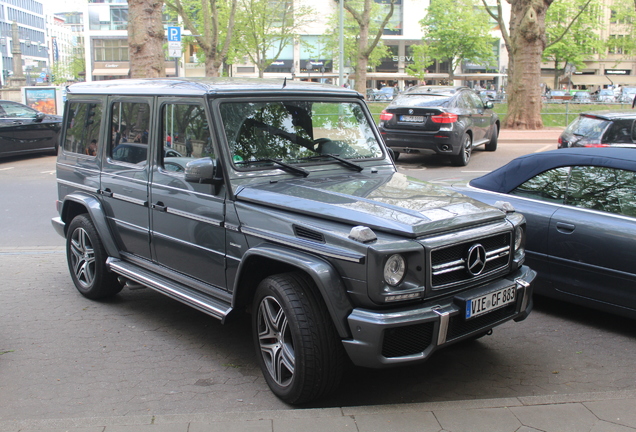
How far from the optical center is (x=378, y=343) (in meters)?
3.27

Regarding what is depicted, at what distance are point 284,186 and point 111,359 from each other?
1.75m

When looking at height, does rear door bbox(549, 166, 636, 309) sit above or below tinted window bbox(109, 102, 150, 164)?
below

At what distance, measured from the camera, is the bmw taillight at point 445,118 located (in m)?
14.0

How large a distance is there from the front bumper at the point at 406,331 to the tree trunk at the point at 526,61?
64.9 ft

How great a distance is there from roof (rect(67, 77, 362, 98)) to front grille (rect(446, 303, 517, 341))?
81.7 inches

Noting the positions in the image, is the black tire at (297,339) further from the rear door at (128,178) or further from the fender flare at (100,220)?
the fender flare at (100,220)

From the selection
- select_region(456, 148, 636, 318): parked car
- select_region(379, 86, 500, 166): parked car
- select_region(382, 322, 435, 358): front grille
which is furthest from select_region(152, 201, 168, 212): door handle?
select_region(379, 86, 500, 166): parked car

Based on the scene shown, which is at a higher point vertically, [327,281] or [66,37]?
[66,37]

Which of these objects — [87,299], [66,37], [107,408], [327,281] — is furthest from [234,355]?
[66,37]

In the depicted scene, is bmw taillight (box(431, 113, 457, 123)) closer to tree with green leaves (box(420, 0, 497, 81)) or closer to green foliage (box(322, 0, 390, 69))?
green foliage (box(322, 0, 390, 69))

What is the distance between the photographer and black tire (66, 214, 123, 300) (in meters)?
5.57

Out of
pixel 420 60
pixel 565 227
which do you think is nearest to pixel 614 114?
pixel 565 227

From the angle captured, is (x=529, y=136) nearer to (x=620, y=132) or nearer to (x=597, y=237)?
(x=620, y=132)

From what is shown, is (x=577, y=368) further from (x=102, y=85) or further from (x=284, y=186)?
(x=102, y=85)
